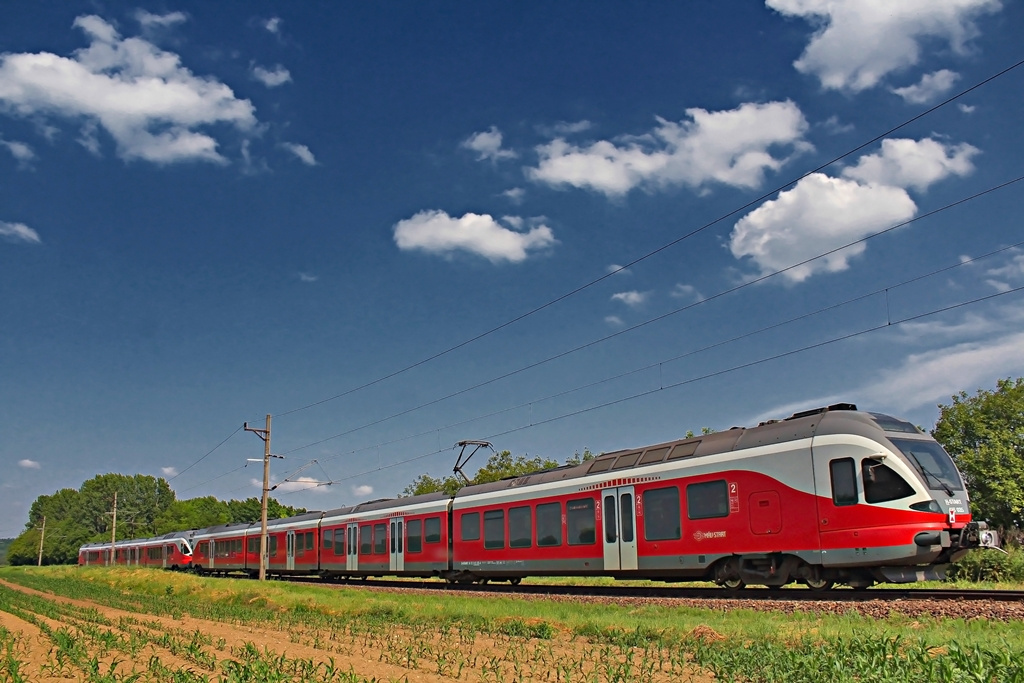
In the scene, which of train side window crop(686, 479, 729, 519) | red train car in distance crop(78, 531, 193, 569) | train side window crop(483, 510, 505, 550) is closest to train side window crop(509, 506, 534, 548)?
train side window crop(483, 510, 505, 550)

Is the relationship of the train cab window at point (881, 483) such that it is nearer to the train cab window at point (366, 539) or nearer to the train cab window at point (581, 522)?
the train cab window at point (581, 522)

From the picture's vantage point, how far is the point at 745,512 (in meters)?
18.6

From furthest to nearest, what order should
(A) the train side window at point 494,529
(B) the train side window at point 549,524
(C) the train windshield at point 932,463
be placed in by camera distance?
(A) the train side window at point 494,529 → (B) the train side window at point 549,524 → (C) the train windshield at point 932,463

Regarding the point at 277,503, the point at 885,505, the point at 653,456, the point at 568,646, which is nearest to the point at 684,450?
the point at 653,456

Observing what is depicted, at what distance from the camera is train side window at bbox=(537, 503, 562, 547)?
→ 24.1 m

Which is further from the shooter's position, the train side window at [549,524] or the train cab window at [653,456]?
the train side window at [549,524]

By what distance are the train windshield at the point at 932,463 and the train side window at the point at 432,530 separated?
17.6 m

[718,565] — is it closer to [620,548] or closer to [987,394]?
[620,548]

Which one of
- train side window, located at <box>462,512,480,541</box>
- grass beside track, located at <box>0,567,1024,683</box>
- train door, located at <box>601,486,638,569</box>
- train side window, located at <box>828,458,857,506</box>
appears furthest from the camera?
train side window, located at <box>462,512,480,541</box>

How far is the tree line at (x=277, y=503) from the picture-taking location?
195ft

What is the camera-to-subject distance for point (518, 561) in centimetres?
2578

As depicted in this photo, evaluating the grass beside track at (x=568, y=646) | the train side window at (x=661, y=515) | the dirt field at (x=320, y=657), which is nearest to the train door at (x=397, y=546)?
the grass beside track at (x=568, y=646)

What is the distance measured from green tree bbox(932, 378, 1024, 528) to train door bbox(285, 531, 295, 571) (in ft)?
149

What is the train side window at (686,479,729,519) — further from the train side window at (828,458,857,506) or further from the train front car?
the train side window at (828,458,857,506)
